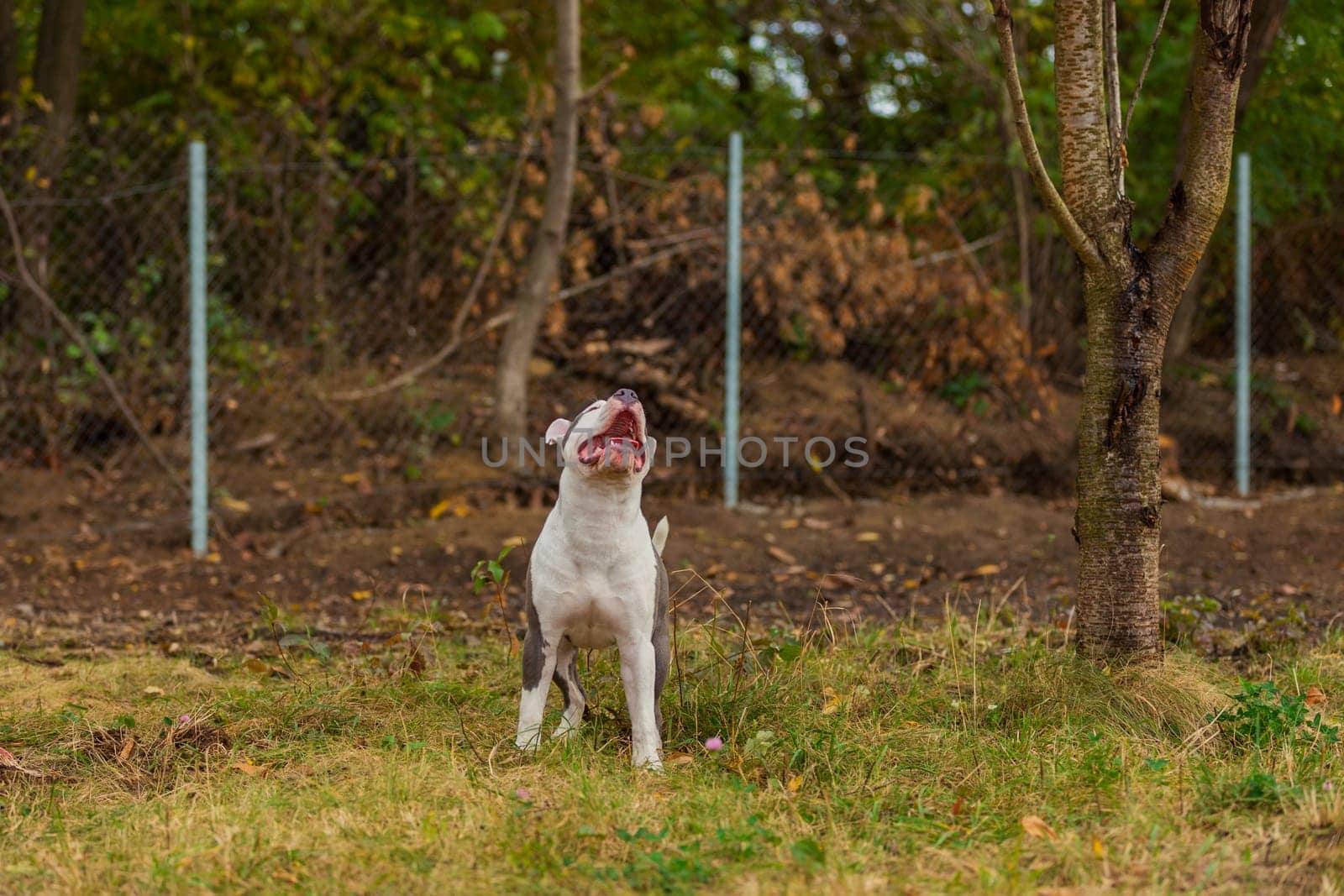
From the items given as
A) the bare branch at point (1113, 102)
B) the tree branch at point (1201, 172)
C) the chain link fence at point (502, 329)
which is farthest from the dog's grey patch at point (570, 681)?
the chain link fence at point (502, 329)

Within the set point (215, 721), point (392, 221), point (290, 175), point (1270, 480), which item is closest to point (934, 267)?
point (1270, 480)

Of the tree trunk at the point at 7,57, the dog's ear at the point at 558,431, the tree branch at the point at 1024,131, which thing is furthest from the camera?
the tree trunk at the point at 7,57

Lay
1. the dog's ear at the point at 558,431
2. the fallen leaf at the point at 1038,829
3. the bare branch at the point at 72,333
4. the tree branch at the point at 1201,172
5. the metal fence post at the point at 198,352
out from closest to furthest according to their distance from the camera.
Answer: the fallen leaf at the point at 1038,829 < the dog's ear at the point at 558,431 < the tree branch at the point at 1201,172 < the metal fence post at the point at 198,352 < the bare branch at the point at 72,333

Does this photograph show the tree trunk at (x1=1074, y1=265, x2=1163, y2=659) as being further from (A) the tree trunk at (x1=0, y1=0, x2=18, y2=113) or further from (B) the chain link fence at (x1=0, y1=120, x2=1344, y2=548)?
(A) the tree trunk at (x1=0, y1=0, x2=18, y2=113)

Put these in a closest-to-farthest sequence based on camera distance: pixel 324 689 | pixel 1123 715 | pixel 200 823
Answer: pixel 200 823, pixel 1123 715, pixel 324 689

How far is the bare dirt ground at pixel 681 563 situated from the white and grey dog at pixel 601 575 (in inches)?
67.4

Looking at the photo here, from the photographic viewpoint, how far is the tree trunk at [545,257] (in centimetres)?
744

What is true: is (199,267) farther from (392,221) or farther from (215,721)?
(215,721)

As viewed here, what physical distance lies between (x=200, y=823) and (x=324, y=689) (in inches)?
45.5

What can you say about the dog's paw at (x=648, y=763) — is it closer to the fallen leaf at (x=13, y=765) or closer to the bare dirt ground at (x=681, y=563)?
the fallen leaf at (x=13, y=765)

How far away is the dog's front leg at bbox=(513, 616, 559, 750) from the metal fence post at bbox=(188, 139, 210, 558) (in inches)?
157

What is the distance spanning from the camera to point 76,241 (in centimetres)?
755

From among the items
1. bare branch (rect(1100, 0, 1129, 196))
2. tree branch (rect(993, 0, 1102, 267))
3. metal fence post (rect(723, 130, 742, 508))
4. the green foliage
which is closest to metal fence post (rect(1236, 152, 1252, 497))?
metal fence post (rect(723, 130, 742, 508))

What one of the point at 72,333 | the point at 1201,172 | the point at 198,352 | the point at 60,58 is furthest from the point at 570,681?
the point at 60,58
